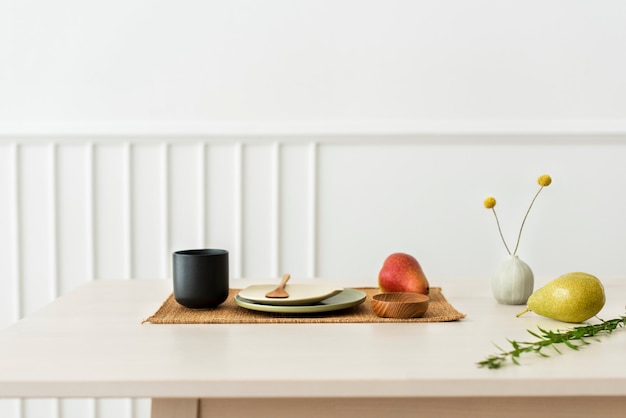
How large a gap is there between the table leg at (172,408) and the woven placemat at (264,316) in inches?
8.5

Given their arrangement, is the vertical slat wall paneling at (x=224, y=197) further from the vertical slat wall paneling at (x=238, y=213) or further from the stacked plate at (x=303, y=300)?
the stacked plate at (x=303, y=300)

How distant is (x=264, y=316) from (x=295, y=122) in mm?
970

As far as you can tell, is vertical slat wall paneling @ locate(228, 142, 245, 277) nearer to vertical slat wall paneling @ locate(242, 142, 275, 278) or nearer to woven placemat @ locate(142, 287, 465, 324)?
vertical slat wall paneling @ locate(242, 142, 275, 278)

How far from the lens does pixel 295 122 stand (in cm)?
193

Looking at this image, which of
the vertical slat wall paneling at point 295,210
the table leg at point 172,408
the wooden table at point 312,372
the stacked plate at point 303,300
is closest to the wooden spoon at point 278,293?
the stacked plate at point 303,300

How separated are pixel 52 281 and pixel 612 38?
5.35 ft

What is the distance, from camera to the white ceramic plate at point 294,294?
106cm

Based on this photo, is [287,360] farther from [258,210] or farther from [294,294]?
[258,210]

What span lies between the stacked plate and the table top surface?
56 millimetres

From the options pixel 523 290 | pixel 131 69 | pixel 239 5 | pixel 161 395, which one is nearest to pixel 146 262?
pixel 131 69

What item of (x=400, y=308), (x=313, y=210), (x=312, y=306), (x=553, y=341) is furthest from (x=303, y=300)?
(x=313, y=210)

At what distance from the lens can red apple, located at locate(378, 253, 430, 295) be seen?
1.17 meters

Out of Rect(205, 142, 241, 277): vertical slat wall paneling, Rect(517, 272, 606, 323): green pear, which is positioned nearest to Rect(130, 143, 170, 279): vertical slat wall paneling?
Rect(205, 142, 241, 277): vertical slat wall paneling

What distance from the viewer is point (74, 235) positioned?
6.47 ft
